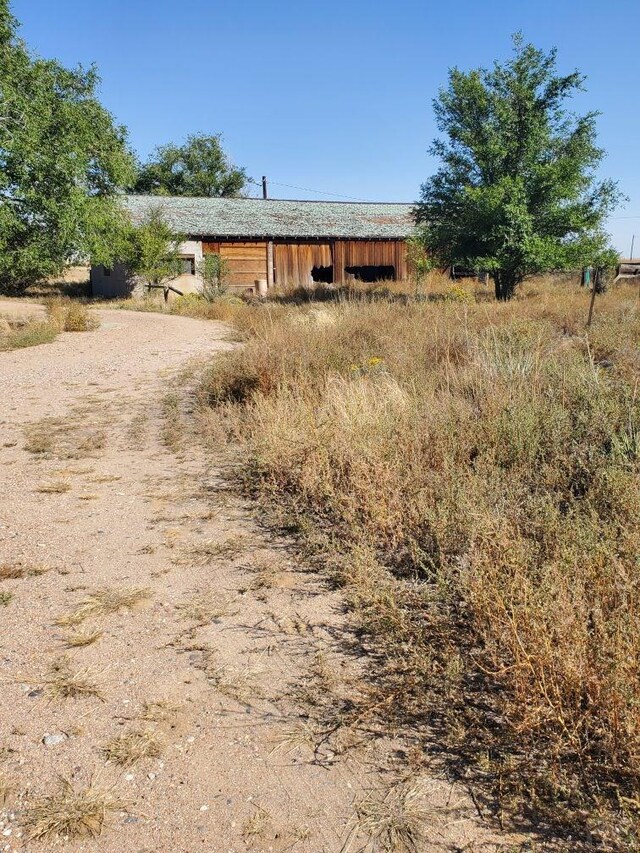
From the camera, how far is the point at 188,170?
45.8 meters

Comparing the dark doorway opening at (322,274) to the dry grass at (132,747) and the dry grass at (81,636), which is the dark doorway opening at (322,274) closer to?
the dry grass at (81,636)

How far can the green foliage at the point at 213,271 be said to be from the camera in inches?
987

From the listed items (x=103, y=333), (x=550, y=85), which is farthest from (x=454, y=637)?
(x=550, y=85)

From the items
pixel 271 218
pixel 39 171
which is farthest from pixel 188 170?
pixel 39 171

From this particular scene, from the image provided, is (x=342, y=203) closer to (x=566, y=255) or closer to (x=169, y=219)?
(x=169, y=219)

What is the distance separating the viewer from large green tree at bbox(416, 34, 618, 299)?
15375mm

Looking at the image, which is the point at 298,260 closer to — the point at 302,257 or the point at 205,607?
the point at 302,257

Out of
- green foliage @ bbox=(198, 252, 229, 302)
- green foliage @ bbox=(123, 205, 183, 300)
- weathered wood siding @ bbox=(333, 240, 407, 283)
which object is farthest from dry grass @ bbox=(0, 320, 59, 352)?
weathered wood siding @ bbox=(333, 240, 407, 283)

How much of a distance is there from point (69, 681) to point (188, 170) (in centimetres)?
4827

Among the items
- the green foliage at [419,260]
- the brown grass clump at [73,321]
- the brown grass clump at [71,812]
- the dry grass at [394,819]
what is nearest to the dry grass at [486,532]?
the dry grass at [394,819]

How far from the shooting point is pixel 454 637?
300 cm

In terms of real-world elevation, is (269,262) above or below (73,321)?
above

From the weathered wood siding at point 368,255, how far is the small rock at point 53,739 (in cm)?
2734

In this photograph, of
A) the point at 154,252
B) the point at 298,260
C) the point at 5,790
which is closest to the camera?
the point at 5,790
